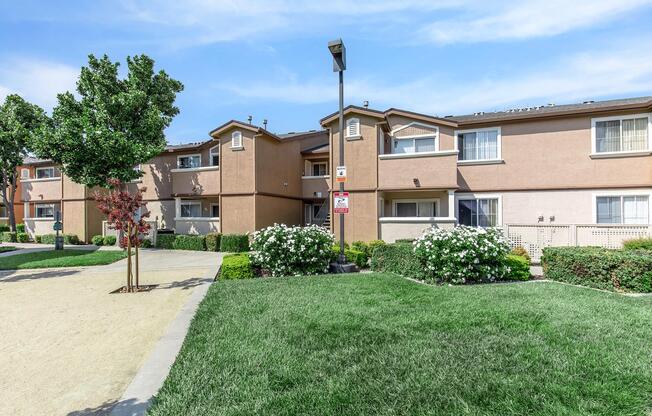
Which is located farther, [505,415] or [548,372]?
[548,372]

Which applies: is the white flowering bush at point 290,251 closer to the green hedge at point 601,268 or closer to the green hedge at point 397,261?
the green hedge at point 397,261

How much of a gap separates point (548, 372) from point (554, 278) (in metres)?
6.30

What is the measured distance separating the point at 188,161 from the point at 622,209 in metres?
23.2

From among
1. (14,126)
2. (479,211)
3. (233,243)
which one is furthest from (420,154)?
(14,126)

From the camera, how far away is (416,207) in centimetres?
1750

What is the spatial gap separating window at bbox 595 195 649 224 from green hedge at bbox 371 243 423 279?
10.4 metres

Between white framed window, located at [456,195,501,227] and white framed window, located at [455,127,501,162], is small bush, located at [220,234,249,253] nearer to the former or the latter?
white framed window, located at [456,195,501,227]

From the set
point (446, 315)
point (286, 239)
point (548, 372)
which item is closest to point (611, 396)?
point (548, 372)

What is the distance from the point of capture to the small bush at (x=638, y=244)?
10.5 metres

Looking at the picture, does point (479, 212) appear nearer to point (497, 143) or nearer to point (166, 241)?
point (497, 143)

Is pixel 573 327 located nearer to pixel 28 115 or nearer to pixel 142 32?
pixel 142 32

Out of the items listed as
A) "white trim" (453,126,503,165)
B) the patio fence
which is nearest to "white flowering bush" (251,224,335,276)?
the patio fence

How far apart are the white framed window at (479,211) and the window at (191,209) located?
15682mm

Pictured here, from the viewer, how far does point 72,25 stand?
953 centimetres
